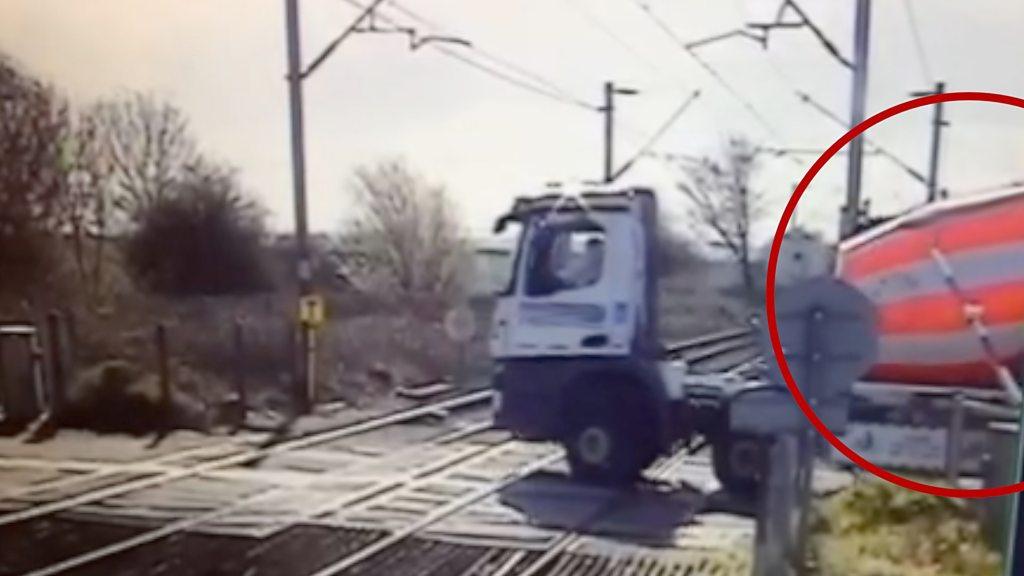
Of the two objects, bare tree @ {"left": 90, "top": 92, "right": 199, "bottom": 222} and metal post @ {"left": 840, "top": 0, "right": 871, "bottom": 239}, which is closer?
metal post @ {"left": 840, "top": 0, "right": 871, "bottom": 239}

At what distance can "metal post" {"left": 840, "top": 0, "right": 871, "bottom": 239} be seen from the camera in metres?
1.01

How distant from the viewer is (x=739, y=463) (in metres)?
1.08

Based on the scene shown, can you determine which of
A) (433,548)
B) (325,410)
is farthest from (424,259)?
(433,548)

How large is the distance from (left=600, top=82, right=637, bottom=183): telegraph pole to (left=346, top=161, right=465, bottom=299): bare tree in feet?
0.54

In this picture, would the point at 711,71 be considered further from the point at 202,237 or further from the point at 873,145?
Answer: the point at 202,237

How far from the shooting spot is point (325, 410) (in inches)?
45.4

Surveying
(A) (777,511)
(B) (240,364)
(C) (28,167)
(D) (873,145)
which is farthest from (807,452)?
(C) (28,167)

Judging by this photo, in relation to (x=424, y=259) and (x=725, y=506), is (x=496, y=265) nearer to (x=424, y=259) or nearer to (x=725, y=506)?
(x=424, y=259)

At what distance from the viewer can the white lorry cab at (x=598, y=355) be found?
41.0 inches

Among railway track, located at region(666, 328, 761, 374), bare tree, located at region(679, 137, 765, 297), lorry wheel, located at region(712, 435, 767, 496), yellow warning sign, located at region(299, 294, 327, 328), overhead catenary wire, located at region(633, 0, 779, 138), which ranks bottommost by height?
lorry wheel, located at region(712, 435, 767, 496)

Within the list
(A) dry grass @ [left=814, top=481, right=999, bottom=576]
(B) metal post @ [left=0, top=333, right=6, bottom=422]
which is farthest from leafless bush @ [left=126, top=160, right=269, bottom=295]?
(A) dry grass @ [left=814, top=481, right=999, bottom=576]

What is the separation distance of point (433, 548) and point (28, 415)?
0.50m

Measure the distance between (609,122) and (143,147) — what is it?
0.50m
